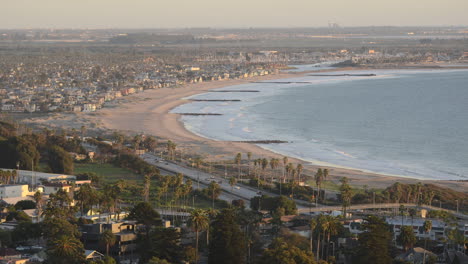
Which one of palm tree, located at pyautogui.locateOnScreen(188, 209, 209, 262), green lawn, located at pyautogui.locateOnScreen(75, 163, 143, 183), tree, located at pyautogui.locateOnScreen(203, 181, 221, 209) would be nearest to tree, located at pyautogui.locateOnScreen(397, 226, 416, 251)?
palm tree, located at pyautogui.locateOnScreen(188, 209, 209, 262)

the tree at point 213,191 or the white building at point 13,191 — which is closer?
the white building at point 13,191

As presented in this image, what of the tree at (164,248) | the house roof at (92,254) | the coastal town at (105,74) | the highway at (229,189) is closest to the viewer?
the house roof at (92,254)

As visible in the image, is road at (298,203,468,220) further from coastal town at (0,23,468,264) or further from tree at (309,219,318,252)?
tree at (309,219,318,252)

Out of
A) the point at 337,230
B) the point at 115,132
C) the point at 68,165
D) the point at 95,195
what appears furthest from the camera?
the point at 115,132

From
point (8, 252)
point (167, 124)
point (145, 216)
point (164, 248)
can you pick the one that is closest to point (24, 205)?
point (145, 216)

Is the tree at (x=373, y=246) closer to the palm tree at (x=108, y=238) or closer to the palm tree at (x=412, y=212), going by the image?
the palm tree at (x=412, y=212)

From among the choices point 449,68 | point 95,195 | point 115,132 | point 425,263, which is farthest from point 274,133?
point 449,68

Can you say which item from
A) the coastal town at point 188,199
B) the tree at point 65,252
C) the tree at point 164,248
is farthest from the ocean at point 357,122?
the tree at point 65,252

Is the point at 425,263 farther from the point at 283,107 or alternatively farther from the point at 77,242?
the point at 283,107
